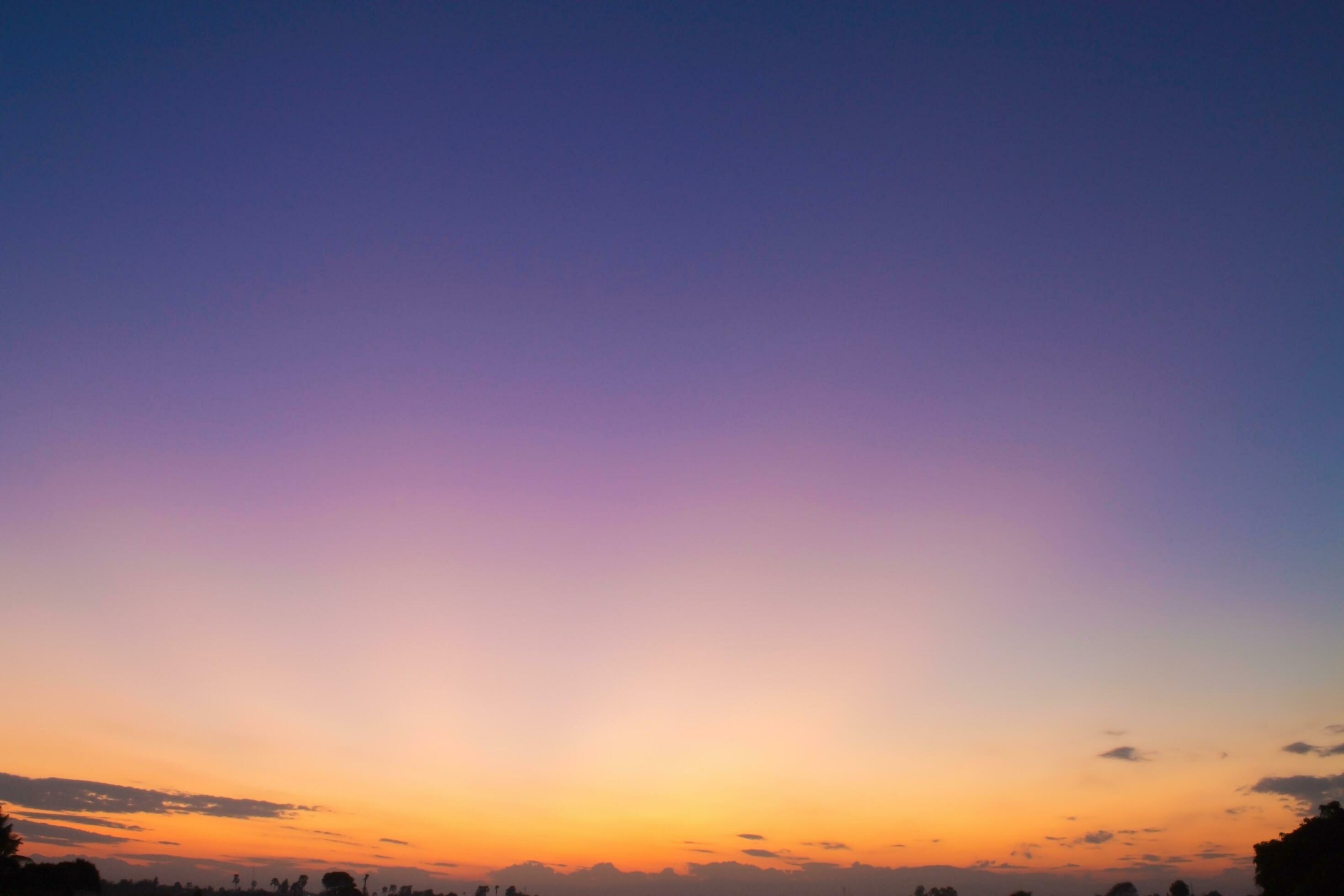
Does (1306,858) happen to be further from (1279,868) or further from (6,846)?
(6,846)

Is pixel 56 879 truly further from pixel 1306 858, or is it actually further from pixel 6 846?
pixel 1306 858

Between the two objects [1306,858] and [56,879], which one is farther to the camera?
[56,879]

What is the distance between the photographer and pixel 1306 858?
69.5 metres

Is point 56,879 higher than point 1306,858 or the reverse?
the reverse

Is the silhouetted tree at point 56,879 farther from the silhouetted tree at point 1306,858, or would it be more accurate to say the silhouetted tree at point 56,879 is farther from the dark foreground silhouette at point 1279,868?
the silhouetted tree at point 1306,858

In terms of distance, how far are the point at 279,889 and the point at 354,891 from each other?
17.1 m

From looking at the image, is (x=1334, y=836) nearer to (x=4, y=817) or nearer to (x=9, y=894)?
(x=4, y=817)

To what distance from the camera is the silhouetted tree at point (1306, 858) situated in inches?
2496

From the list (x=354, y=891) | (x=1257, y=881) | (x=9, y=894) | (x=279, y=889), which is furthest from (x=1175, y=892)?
(x=9, y=894)

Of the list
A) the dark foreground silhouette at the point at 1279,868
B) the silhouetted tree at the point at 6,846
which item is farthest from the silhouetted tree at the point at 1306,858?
the silhouetted tree at the point at 6,846

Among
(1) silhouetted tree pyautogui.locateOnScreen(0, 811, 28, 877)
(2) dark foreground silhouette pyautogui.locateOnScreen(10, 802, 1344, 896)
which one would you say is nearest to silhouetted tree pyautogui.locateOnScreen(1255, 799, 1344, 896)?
(2) dark foreground silhouette pyautogui.locateOnScreen(10, 802, 1344, 896)

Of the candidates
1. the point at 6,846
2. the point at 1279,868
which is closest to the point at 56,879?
the point at 6,846

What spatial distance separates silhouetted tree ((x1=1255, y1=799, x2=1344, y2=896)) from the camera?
6341 cm

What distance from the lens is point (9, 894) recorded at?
271 ft
